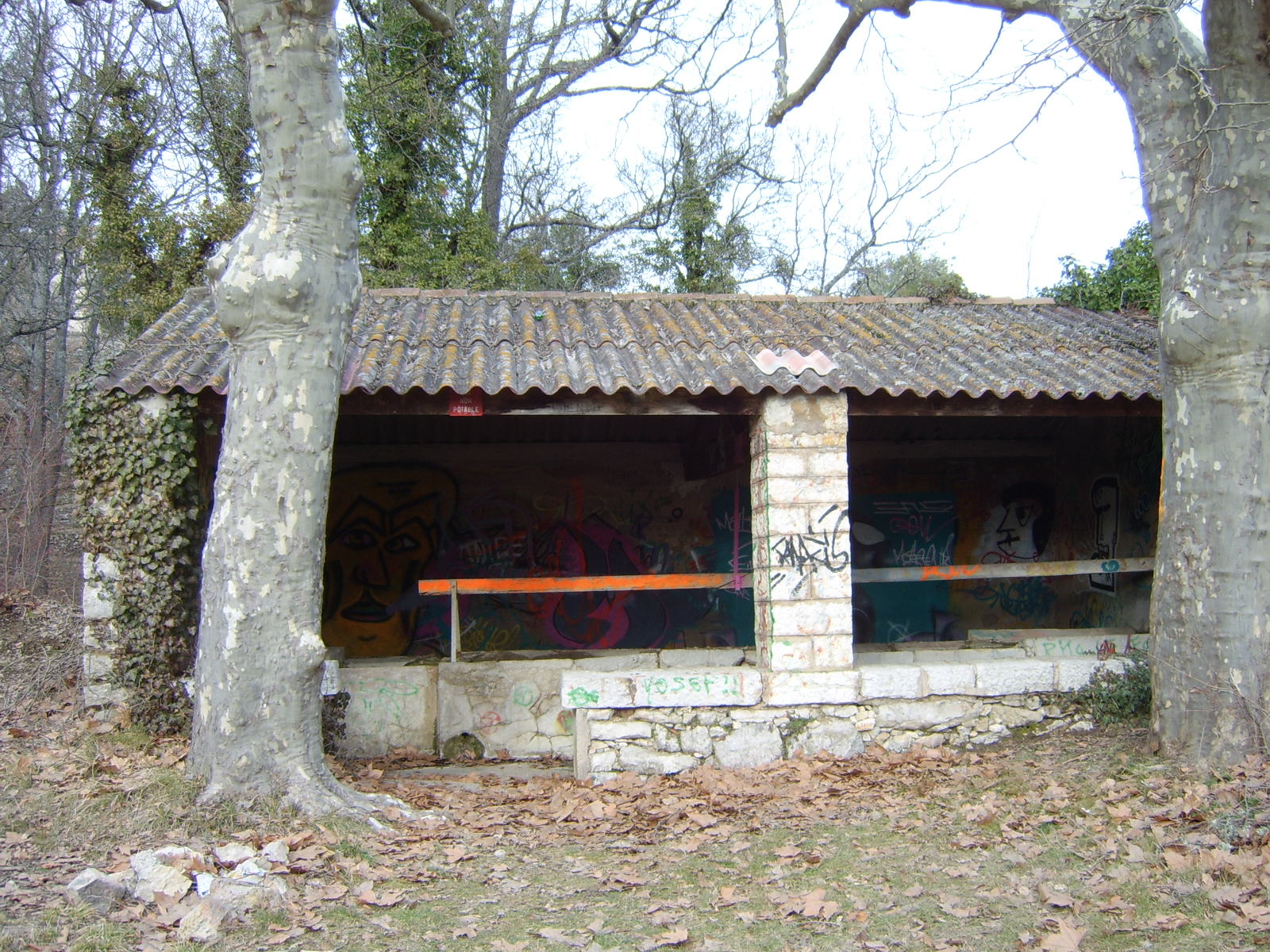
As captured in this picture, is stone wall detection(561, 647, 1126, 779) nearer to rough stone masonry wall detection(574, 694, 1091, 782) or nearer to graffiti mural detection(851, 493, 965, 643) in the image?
rough stone masonry wall detection(574, 694, 1091, 782)

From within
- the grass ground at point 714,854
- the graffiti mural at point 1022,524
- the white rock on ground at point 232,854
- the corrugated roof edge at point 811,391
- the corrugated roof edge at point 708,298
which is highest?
the corrugated roof edge at point 708,298

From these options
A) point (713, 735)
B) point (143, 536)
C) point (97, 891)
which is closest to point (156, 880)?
point (97, 891)

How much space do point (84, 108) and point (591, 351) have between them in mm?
11743

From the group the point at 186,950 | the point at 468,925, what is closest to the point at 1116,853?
the point at 468,925

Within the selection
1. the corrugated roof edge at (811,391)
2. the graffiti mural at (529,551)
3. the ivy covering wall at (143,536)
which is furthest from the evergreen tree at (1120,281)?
the ivy covering wall at (143,536)

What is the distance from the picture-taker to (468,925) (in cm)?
409

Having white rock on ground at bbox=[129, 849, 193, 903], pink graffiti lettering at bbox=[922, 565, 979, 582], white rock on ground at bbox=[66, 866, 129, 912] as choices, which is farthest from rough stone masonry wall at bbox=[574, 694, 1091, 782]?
white rock on ground at bbox=[66, 866, 129, 912]

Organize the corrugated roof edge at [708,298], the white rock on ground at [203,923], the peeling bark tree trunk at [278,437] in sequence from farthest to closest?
the corrugated roof edge at [708,298]
the peeling bark tree trunk at [278,437]
the white rock on ground at [203,923]

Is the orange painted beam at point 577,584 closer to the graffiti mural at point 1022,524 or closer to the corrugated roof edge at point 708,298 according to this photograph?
the corrugated roof edge at point 708,298

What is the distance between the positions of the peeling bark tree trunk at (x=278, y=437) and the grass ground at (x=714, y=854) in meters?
0.35

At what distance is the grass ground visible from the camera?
12.9 ft

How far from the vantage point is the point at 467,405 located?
641 centimetres

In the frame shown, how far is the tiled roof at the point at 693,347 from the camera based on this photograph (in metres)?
6.45

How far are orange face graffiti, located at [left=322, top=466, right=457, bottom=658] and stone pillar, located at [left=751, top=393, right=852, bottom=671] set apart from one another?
467 cm
